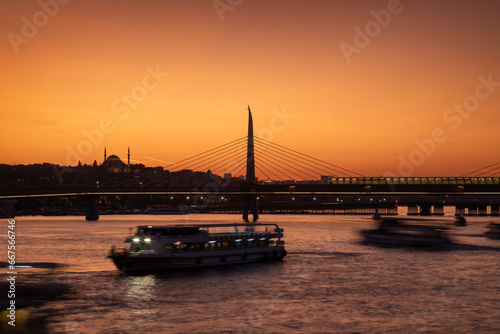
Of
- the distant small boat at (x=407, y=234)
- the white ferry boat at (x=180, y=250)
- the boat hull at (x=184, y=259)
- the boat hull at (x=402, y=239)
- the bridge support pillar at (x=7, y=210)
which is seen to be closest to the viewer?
the boat hull at (x=184, y=259)

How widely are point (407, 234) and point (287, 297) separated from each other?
1853 inches

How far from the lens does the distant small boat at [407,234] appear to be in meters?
78.4

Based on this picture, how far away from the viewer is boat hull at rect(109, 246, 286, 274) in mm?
46219

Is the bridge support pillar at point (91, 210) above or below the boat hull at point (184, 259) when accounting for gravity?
above

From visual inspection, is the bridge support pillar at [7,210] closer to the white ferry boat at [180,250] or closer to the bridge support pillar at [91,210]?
the bridge support pillar at [91,210]

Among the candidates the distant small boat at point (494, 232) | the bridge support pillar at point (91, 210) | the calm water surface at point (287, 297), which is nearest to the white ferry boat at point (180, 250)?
the calm water surface at point (287, 297)

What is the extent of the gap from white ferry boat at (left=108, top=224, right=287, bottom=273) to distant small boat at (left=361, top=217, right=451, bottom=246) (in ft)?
102

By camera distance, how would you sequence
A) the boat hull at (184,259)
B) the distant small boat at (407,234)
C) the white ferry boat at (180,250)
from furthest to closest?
the distant small boat at (407,234), the white ferry boat at (180,250), the boat hull at (184,259)

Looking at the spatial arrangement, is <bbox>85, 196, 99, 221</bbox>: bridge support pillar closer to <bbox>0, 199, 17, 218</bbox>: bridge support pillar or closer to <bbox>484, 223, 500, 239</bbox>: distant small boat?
<bbox>0, 199, 17, 218</bbox>: bridge support pillar

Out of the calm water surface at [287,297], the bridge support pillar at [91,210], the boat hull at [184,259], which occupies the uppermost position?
the bridge support pillar at [91,210]

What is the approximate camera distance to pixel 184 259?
4834cm

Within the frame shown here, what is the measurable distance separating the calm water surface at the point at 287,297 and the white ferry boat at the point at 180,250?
114 centimetres

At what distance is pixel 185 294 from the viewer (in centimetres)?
3797

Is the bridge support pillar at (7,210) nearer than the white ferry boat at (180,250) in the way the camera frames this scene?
No
